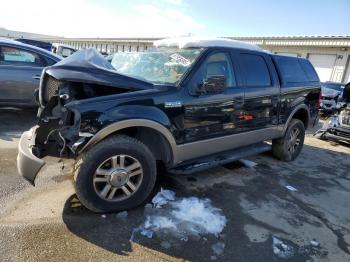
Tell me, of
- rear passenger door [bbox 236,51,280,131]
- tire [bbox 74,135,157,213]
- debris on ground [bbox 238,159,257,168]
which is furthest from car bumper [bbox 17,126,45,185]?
debris on ground [bbox 238,159,257,168]

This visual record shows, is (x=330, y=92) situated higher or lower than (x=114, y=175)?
higher

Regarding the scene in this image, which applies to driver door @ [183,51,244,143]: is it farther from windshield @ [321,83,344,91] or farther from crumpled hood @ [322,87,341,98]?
windshield @ [321,83,344,91]

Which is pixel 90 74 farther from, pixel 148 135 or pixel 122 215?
pixel 122 215

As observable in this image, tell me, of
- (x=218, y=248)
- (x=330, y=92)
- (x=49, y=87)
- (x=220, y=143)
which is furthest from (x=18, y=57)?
(x=330, y=92)

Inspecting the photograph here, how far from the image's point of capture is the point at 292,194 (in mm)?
4645

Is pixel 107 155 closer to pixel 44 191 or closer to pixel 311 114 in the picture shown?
→ pixel 44 191

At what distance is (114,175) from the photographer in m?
3.44

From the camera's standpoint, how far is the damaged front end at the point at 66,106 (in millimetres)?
3223

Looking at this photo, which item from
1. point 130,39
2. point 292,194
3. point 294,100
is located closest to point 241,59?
point 294,100

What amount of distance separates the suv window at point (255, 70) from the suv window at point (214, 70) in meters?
0.32

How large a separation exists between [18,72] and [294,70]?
5470 millimetres

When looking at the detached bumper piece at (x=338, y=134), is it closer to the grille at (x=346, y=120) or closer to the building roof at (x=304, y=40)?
the grille at (x=346, y=120)

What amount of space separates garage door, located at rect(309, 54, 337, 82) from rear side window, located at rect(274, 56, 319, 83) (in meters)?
17.3

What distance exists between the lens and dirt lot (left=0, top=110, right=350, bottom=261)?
2.94 m
